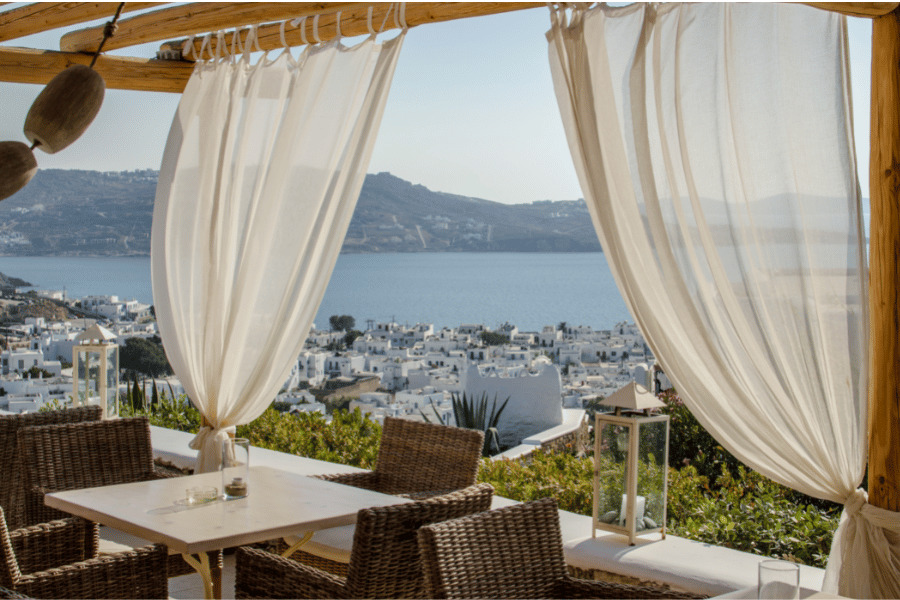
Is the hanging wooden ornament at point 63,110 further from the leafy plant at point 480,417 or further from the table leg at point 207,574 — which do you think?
the leafy plant at point 480,417

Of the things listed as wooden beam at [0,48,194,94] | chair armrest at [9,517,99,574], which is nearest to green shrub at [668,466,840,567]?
chair armrest at [9,517,99,574]

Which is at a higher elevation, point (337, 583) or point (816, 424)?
point (816, 424)

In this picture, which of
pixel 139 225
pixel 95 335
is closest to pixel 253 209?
pixel 95 335

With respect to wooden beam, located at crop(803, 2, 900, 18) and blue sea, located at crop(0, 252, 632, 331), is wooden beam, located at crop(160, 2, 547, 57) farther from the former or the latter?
blue sea, located at crop(0, 252, 632, 331)

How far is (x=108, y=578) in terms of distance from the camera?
238 centimetres

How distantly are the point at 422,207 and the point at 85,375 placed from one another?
583 cm

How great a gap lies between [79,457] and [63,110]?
9.58 ft

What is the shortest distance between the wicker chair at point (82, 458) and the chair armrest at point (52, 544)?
47cm

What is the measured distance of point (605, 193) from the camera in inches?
111

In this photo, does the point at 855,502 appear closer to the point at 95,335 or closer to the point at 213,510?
the point at 213,510

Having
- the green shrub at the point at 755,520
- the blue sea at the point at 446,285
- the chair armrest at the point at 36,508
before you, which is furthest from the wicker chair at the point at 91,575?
the blue sea at the point at 446,285

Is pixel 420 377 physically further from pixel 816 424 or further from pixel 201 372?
pixel 816 424

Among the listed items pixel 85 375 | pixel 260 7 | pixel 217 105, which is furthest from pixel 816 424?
pixel 85 375

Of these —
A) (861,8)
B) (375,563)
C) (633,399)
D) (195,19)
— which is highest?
(195,19)
